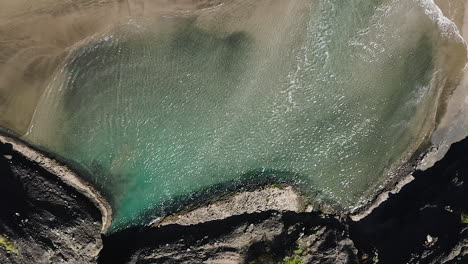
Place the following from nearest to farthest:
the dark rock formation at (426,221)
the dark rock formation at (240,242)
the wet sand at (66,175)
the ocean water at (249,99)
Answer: the dark rock formation at (240,242) → the dark rock formation at (426,221) → the wet sand at (66,175) → the ocean water at (249,99)

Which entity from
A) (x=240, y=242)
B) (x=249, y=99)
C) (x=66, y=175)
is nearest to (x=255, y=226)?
(x=240, y=242)

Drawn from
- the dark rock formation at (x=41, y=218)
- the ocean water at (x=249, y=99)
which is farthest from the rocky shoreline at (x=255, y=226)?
the ocean water at (x=249, y=99)

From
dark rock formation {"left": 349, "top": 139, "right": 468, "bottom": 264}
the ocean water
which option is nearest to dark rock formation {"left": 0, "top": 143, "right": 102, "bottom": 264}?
the ocean water

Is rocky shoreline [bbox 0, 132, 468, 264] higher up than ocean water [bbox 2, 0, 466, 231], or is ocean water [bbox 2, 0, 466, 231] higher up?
ocean water [bbox 2, 0, 466, 231]

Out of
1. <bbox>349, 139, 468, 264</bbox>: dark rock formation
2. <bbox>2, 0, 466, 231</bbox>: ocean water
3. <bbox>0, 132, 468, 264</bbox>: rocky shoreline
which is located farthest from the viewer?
<bbox>2, 0, 466, 231</bbox>: ocean water

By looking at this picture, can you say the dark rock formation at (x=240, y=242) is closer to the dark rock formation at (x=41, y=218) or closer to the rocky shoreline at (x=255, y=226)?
the rocky shoreline at (x=255, y=226)

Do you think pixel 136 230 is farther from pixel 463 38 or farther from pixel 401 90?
pixel 463 38

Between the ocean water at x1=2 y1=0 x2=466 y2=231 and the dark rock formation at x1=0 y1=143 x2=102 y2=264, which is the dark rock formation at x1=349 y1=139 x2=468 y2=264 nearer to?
the ocean water at x1=2 y1=0 x2=466 y2=231
